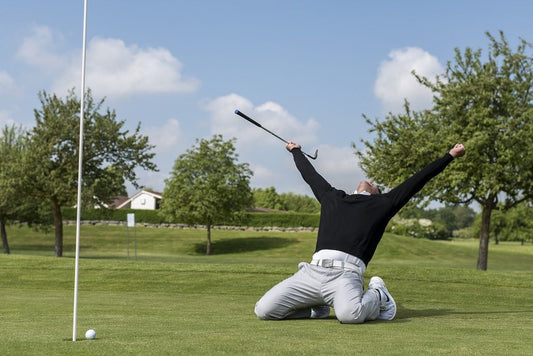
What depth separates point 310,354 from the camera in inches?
205

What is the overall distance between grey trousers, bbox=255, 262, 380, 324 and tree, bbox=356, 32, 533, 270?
19.6m

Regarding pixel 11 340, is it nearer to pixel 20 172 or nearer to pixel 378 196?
pixel 378 196

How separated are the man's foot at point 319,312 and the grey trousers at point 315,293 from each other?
309 mm

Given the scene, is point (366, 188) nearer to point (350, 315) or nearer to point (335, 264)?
point (335, 264)

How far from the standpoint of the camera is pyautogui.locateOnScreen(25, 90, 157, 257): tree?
35188 millimetres

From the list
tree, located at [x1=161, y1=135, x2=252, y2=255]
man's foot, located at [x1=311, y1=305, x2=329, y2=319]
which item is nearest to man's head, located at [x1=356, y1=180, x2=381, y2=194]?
man's foot, located at [x1=311, y1=305, x2=329, y2=319]

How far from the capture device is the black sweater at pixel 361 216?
8148 millimetres

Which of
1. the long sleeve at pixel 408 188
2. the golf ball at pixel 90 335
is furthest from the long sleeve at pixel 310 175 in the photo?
the golf ball at pixel 90 335

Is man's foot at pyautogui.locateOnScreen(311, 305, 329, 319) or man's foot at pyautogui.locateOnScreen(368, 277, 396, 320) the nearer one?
man's foot at pyautogui.locateOnScreen(368, 277, 396, 320)

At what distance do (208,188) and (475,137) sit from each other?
37595 millimetres

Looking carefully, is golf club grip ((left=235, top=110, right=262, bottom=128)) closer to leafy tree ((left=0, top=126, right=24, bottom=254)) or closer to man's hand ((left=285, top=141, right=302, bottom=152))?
man's hand ((left=285, top=141, right=302, bottom=152))

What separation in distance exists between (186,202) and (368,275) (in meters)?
43.5

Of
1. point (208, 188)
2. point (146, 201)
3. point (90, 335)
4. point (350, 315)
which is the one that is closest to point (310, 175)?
point (350, 315)

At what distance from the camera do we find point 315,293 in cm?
802
